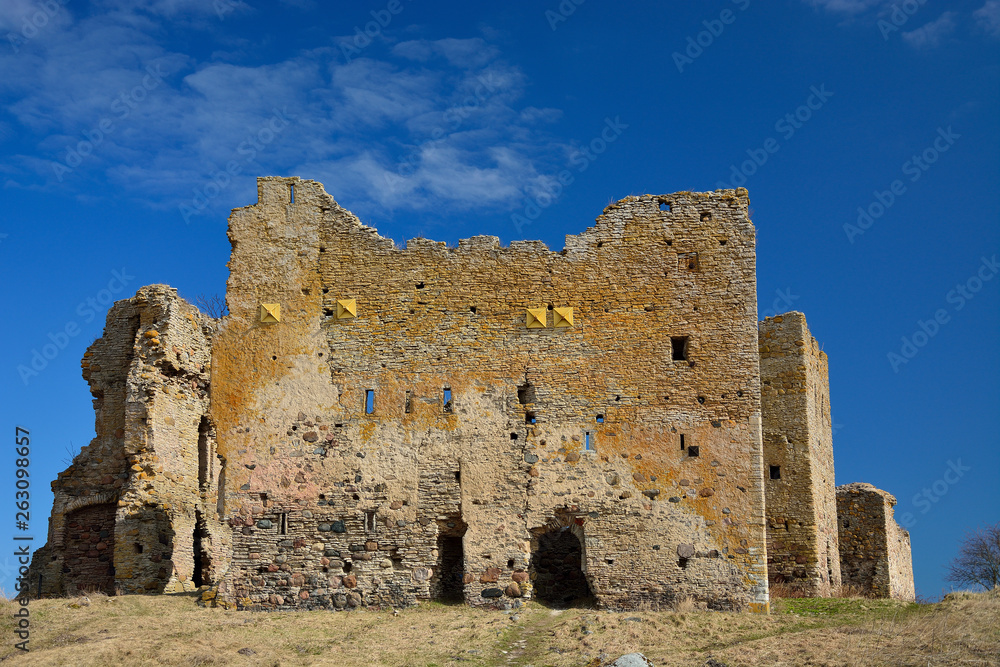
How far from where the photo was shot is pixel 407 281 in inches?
671

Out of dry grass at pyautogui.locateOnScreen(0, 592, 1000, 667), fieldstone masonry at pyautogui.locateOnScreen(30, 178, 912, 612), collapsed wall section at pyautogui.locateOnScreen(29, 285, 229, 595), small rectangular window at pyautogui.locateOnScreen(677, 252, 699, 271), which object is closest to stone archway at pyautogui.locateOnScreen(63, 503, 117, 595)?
collapsed wall section at pyautogui.locateOnScreen(29, 285, 229, 595)

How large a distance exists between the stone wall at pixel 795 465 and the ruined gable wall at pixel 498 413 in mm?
3970

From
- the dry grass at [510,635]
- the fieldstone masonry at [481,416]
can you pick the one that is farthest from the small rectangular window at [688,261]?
the dry grass at [510,635]

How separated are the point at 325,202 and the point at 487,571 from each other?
7266 mm

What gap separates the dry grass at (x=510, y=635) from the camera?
40.0 feet

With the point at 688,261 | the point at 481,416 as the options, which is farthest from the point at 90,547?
the point at 688,261

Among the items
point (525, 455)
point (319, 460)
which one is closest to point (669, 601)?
point (525, 455)

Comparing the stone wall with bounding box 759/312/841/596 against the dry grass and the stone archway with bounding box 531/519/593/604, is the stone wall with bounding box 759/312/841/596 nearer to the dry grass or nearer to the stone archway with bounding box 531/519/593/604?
the dry grass

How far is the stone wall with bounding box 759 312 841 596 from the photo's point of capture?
739 inches

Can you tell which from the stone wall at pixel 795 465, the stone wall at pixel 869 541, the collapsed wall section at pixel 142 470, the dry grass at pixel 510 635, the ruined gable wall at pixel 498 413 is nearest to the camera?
the dry grass at pixel 510 635

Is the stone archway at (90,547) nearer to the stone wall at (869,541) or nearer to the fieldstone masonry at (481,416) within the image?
the fieldstone masonry at (481,416)

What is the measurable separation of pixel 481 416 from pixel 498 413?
11.8 inches

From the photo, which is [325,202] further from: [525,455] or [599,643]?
[599,643]

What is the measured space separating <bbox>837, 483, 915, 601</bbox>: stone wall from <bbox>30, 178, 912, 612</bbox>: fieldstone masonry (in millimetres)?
6831
